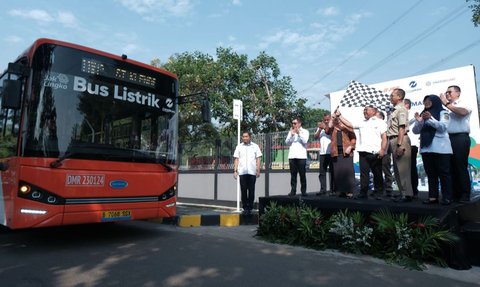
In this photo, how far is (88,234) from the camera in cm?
720

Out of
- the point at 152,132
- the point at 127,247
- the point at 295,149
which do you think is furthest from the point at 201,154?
the point at 127,247

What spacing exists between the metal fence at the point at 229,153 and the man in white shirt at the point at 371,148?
131 inches

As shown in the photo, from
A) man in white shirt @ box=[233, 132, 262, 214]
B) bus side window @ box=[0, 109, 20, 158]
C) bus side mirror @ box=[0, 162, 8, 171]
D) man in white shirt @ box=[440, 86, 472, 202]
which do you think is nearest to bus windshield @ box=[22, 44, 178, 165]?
bus side window @ box=[0, 109, 20, 158]

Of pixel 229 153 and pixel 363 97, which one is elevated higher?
pixel 363 97

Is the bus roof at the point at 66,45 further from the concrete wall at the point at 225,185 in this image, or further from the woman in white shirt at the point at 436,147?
the concrete wall at the point at 225,185

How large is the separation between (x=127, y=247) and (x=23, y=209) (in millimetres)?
1538

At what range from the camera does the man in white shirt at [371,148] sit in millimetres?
6594

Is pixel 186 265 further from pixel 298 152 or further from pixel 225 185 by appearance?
pixel 225 185

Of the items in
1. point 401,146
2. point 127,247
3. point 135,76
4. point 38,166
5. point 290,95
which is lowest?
point 127,247

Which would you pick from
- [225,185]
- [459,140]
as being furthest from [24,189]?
[225,185]

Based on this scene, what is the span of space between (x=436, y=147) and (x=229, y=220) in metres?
4.79

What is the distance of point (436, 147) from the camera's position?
5.43 meters

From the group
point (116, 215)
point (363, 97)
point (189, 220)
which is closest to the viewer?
point (116, 215)

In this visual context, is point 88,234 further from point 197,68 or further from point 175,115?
point 197,68
